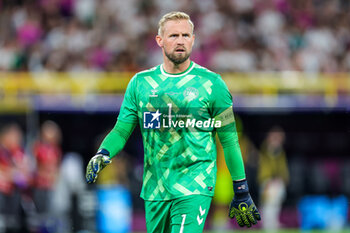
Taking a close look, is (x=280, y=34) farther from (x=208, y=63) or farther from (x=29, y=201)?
(x=29, y=201)

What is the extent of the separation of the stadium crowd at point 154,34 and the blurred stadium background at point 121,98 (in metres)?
0.03

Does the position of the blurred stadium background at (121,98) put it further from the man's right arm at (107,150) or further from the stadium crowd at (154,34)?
the man's right arm at (107,150)

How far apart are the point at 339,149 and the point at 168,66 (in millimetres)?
10156

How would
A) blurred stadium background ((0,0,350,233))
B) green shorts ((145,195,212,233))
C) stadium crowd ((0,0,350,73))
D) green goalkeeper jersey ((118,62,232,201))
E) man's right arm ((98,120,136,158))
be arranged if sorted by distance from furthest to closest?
1. stadium crowd ((0,0,350,73))
2. blurred stadium background ((0,0,350,233))
3. man's right arm ((98,120,136,158))
4. green goalkeeper jersey ((118,62,232,201))
5. green shorts ((145,195,212,233))

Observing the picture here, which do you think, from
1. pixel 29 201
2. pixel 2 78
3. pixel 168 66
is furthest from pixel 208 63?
pixel 168 66

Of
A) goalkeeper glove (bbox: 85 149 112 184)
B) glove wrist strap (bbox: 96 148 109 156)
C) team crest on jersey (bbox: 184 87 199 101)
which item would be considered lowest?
goalkeeper glove (bbox: 85 149 112 184)

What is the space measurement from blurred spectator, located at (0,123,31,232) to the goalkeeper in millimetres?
6739

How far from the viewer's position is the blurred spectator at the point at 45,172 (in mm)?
12469

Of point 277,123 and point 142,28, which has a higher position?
point 142,28

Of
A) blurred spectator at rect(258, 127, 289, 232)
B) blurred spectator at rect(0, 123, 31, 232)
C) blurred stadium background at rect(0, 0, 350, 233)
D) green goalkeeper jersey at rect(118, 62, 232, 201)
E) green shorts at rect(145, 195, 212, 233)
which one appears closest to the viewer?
green shorts at rect(145, 195, 212, 233)

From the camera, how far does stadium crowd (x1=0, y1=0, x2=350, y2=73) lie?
15.7 metres

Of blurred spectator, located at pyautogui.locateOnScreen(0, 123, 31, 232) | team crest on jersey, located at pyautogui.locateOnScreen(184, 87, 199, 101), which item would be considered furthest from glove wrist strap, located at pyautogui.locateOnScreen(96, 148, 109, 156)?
blurred spectator, located at pyautogui.locateOnScreen(0, 123, 31, 232)

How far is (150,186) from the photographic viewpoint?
544cm

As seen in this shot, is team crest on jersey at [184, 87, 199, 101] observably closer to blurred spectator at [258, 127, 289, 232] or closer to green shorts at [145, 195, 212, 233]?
green shorts at [145, 195, 212, 233]
